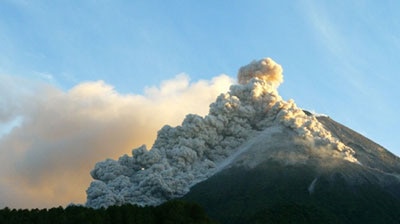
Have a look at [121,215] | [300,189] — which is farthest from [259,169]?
[121,215]

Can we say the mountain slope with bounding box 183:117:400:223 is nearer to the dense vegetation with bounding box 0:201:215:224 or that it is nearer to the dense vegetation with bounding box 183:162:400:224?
the dense vegetation with bounding box 183:162:400:224

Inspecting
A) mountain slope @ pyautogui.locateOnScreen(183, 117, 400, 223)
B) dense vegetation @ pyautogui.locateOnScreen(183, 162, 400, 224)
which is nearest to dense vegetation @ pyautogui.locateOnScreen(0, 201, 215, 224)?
dense vegetation @ pyautogui.locateOnScreen(183, 162, 400, 224)

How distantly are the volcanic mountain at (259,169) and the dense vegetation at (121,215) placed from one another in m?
50.2

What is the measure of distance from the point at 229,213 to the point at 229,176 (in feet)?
68.6

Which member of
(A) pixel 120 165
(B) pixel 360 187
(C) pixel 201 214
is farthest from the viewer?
(A) pixel 120 165

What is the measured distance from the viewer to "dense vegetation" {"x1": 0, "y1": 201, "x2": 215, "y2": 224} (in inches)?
2982

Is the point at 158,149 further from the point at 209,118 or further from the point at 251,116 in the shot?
the point at 251,116

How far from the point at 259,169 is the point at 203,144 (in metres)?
15.6

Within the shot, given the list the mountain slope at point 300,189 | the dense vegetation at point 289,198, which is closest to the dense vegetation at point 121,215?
the dense vegetation at point 289,198

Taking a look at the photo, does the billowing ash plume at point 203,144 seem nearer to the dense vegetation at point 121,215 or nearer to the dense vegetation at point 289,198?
the dense vegetation at point 289,198

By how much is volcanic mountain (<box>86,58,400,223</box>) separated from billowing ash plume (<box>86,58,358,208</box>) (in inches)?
10.4

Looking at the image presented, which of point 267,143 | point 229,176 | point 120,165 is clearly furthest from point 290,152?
point 120,165

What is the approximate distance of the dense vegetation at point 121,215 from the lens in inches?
2982

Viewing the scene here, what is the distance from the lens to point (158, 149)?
520 ft
